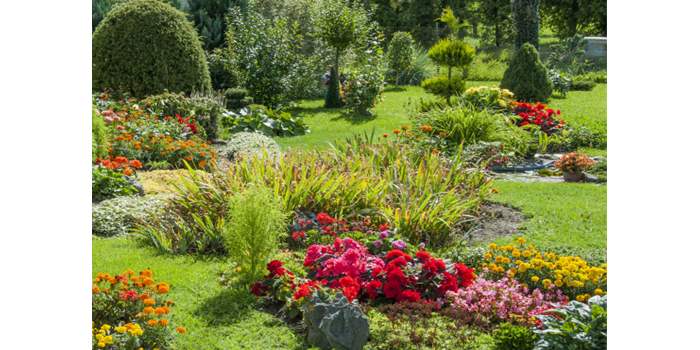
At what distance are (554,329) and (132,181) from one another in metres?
5.32

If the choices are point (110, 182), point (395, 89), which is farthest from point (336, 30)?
point (110, 182)

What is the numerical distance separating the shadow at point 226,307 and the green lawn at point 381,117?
18.0ft

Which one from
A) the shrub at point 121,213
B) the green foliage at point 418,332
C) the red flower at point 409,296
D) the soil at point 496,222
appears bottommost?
the green foliage at point 418,332

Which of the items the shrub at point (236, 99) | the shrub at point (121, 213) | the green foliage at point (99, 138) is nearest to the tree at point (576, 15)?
the shrub at point (236, 99)

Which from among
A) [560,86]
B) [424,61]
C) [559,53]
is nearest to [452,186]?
[560,86]

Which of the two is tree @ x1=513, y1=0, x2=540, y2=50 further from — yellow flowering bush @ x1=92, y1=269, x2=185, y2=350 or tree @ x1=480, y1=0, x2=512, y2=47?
yellow flowering bush @ x1=92, y1=269, x2=185, y2=350

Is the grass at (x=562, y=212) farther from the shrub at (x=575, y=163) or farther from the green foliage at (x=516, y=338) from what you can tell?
the green foliage at (x=516, y=338)

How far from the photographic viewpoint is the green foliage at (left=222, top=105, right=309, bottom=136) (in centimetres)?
1284

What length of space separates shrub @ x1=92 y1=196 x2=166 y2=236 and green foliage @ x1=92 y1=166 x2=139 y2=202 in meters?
0.32

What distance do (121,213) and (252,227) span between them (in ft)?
8.45

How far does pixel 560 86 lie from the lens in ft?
60.9

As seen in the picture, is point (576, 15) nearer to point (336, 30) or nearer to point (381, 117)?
point (336, 30)

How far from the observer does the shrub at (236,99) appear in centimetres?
1422
